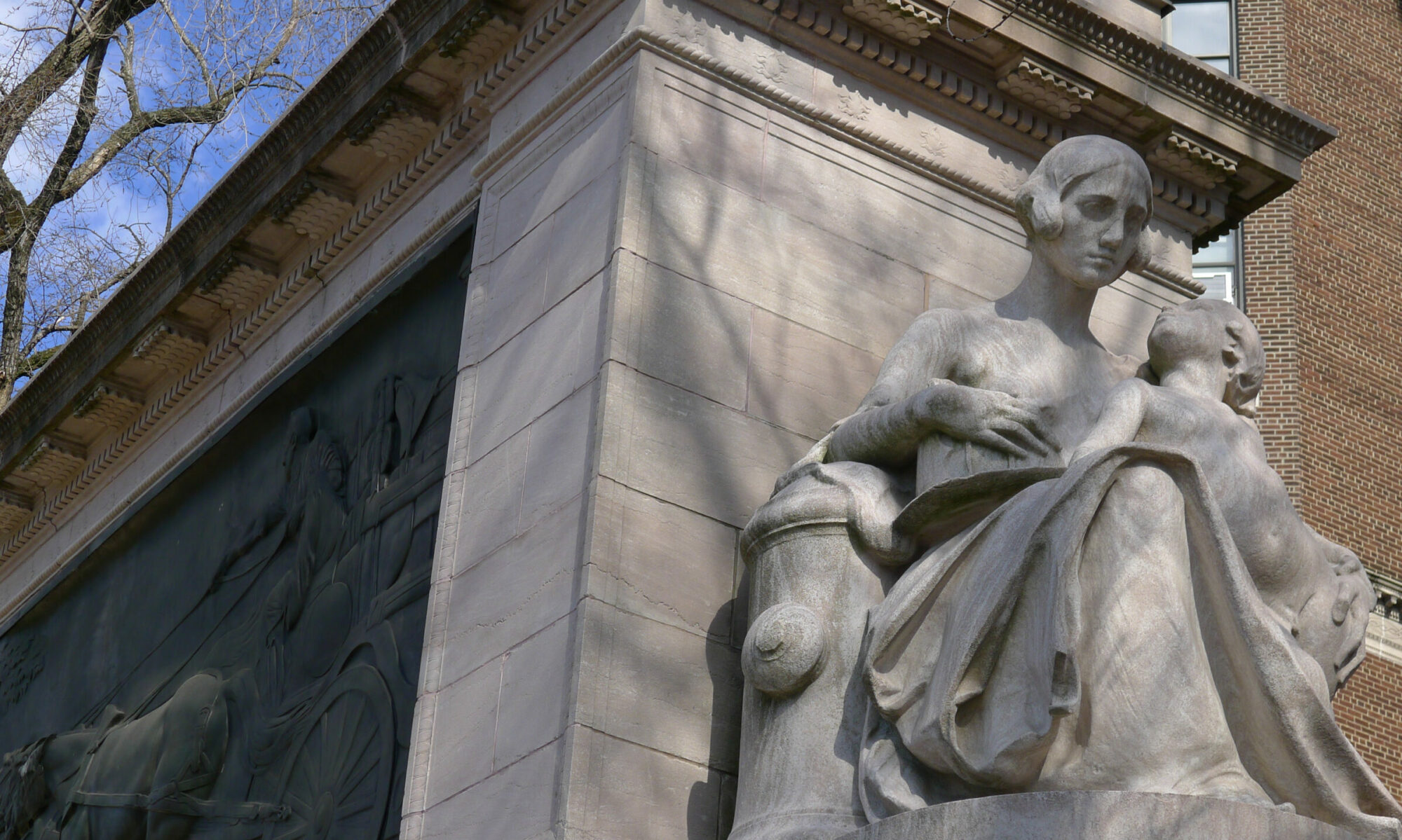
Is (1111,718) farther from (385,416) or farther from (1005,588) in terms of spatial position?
(385,416)

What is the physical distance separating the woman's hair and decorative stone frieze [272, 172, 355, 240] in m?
4.30

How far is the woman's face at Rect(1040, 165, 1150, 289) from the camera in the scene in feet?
26.6

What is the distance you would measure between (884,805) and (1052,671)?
2.46 ft

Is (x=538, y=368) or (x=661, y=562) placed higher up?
(x=538, y=368)

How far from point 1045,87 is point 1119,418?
3095 millimetres

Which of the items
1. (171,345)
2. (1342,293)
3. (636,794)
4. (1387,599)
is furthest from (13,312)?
(1342,293)

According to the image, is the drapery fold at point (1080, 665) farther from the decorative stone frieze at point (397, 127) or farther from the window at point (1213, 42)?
the window at point (1213, 42)

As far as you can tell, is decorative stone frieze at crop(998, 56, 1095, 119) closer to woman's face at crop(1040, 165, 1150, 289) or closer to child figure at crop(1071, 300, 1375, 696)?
woman's face at crop(1040, 165, 1150, 289)

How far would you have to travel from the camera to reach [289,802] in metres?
9.95

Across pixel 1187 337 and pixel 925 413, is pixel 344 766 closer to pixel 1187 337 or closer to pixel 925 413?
pixel 925 413

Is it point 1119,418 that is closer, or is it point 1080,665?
point 1080,665

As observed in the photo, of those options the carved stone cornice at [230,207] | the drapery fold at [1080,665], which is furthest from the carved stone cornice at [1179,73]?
the drapery fold at [1080,665]

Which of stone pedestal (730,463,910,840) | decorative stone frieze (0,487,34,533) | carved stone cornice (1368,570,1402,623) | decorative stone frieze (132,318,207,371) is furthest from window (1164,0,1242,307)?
stone pedestal (730,463,910,840)

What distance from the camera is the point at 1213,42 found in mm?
37438
